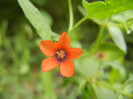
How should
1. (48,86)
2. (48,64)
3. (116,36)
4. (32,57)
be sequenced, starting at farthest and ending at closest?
1. (32,57)
2. (48,86)
3. (116,36)
4. (48,64)

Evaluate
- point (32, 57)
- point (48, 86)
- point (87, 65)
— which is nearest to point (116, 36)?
point (87, 65)

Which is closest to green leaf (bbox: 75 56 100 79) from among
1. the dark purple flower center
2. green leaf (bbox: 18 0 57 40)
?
the dark purple flower center

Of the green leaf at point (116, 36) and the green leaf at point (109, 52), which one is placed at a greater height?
the green leaf at point (116, 36)

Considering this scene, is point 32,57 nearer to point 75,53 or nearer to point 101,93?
point 101,93

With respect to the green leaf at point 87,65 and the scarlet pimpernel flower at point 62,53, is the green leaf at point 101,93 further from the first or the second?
the scarlet pimpernel flower at point 62,53

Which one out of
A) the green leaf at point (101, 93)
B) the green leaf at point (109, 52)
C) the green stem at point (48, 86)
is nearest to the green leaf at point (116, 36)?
the green leaf at point (109, 52)

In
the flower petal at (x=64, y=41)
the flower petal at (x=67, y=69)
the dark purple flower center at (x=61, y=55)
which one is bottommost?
the dark purple flower center at (x=61, y=55)
